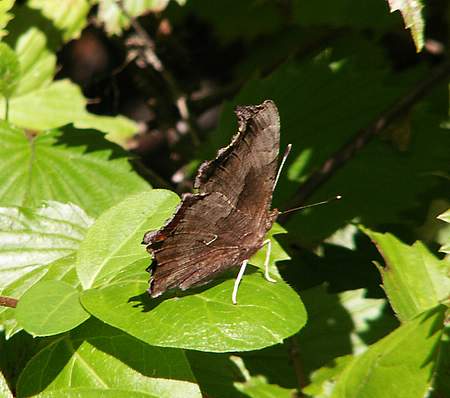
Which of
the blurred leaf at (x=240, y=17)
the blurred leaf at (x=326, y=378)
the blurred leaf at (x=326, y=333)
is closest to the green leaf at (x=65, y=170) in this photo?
the blurred leaf at (x=326, y=333)

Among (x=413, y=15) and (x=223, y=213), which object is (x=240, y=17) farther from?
(x=223, y=213)

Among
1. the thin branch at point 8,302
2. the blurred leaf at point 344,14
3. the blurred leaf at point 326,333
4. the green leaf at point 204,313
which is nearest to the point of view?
the green leaf at point 204,313

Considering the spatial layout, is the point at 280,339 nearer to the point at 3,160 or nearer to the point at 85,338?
the point at 85,338

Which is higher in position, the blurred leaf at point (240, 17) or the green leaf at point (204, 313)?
the blurred leaf at point (240, 17)

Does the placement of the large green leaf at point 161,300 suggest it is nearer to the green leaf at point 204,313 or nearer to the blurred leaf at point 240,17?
the green leaf at point 204,313

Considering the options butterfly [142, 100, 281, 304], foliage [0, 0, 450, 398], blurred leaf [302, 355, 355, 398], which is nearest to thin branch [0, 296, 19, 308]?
foliage [0, 0, 450, 398]

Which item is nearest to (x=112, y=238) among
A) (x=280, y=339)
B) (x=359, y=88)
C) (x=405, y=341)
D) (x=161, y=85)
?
(x=280, y=339)

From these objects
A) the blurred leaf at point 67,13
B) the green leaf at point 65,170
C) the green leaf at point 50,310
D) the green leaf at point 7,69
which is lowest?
the green leaf at point 50,310

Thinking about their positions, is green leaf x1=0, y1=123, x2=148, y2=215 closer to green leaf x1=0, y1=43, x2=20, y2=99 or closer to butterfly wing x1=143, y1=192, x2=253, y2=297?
green leaf x1=0, y1=43, x2=20, y2=99
